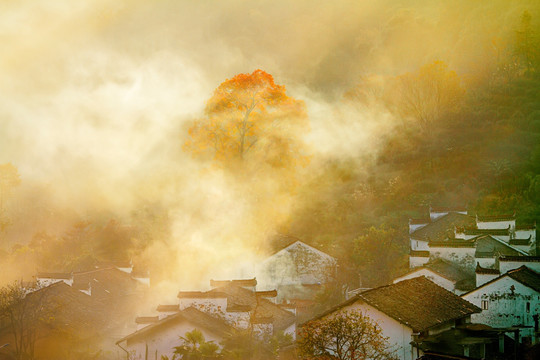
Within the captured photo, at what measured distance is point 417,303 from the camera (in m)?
18.4

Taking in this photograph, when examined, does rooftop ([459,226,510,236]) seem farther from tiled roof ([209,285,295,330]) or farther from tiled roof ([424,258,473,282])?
tiled roof ([209,285,295,330])

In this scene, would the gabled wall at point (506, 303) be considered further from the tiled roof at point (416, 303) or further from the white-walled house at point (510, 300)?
the tiled roof at point (416, 303)

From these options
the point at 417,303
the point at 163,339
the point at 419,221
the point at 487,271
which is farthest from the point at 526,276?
the point at 163,339

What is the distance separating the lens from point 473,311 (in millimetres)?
19453

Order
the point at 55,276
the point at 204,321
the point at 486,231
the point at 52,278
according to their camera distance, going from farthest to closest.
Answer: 1. the point at 55,276
2. the point at 52,278
3. the point at 486,231
4. the point at 204,321

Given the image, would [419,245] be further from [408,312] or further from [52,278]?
[52,278]

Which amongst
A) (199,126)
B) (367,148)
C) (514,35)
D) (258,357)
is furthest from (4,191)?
(514,35)

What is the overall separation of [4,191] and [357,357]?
35.0 m

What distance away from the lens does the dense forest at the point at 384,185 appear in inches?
1346

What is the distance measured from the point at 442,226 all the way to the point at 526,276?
9418 millimetres

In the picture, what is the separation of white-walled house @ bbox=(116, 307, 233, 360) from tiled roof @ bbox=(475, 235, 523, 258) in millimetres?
13248

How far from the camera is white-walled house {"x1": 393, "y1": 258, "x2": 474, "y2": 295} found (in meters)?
24.5

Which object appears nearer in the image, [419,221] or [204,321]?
[204,321]

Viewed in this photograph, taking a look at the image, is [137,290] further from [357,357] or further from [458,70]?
[458,70]
